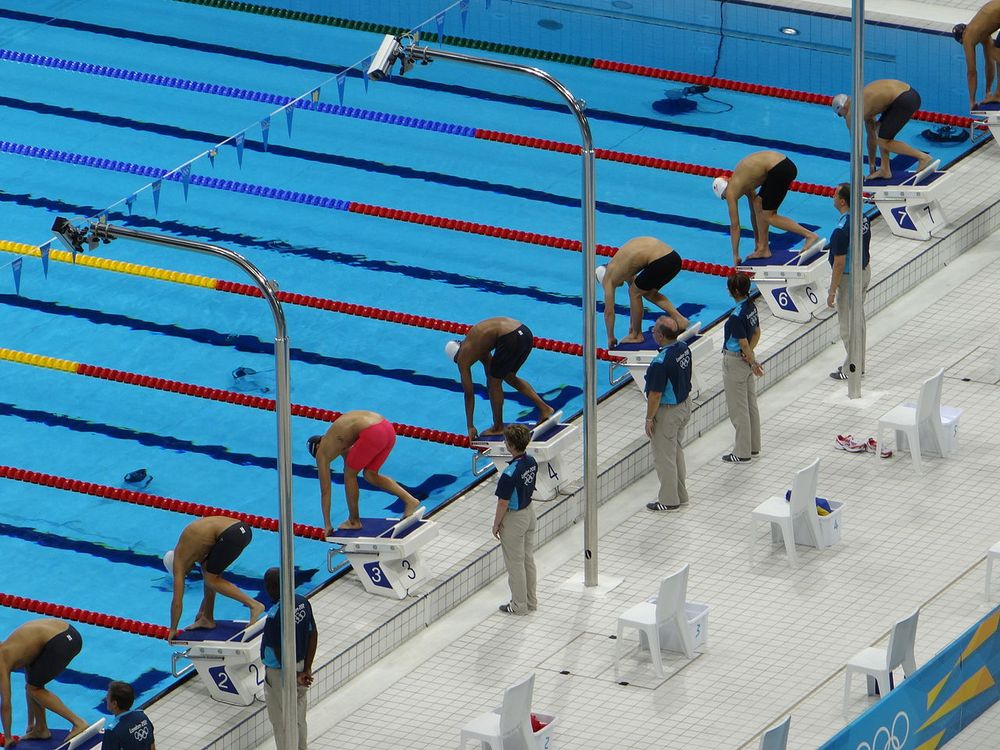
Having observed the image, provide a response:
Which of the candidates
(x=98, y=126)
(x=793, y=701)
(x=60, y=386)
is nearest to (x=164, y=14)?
(x=98, y=126)

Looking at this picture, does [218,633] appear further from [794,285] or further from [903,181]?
[903,181]

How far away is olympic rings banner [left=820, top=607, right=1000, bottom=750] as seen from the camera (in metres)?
8.86

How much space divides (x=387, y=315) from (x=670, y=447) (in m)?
2.45

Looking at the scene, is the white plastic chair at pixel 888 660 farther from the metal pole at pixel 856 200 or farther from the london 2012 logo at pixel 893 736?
the metal pole at pixel 856 200

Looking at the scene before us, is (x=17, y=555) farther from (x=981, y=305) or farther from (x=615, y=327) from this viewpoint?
(x=981, y=305)

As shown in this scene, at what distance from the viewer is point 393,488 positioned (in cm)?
1134

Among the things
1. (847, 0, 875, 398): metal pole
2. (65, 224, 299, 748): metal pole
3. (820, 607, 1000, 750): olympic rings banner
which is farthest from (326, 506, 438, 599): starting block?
(847, 0, 875, 398): metal pole

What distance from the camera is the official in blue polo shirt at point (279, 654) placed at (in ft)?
31.3

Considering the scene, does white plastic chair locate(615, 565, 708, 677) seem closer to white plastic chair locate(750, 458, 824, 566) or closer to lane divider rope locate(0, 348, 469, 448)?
white plastic chair locate(750, 458, 824, 566)

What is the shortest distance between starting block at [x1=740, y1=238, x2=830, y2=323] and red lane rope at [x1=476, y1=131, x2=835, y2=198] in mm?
1412

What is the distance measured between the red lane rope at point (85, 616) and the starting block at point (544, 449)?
1.78 metres

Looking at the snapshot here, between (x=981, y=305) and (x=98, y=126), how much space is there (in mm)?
5897

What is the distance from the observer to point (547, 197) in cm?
1513

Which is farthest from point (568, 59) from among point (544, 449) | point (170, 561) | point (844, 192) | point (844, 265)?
point (170, 561)
